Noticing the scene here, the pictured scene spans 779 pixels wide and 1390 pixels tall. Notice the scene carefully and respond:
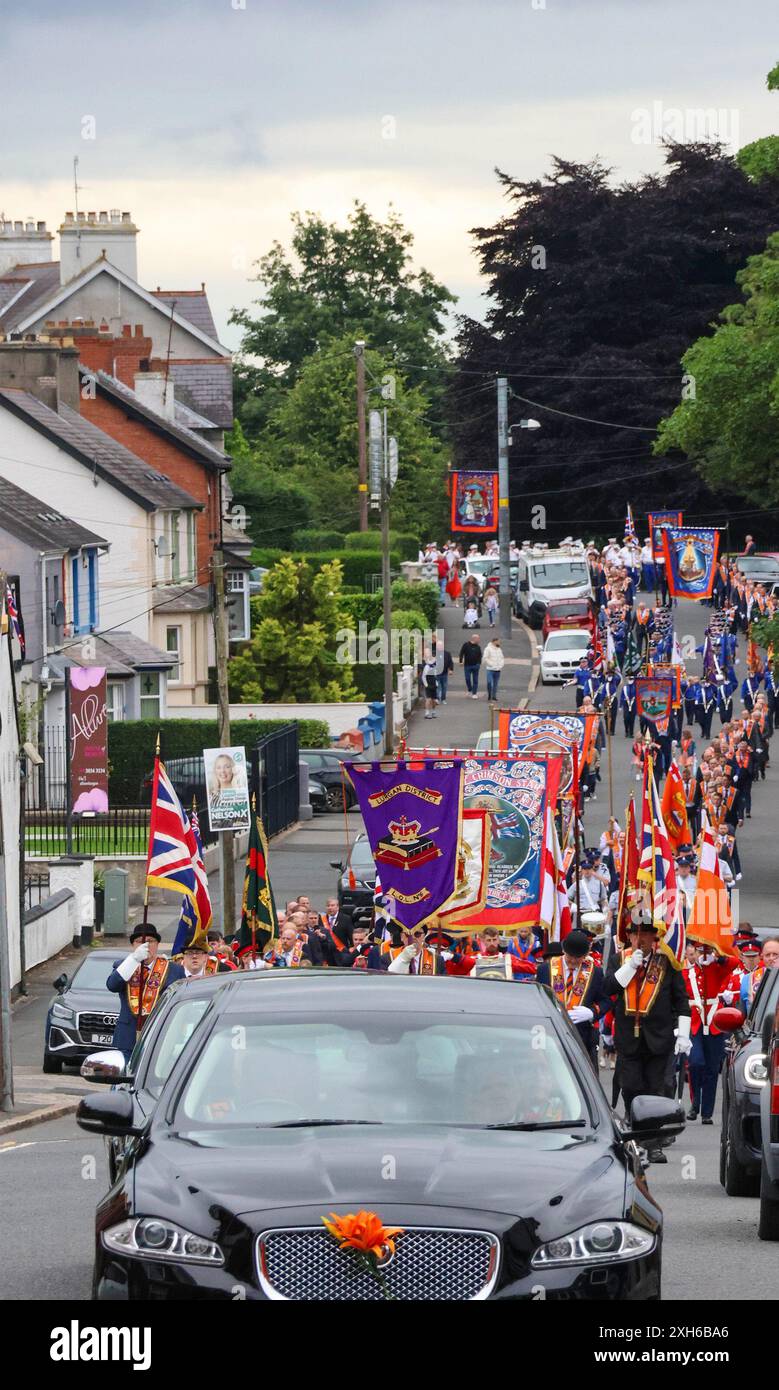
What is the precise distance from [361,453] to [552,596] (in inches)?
882

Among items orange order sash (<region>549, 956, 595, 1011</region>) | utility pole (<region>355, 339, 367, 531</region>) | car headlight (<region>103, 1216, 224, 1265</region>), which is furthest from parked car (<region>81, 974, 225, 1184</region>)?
utility pole (<region>355, 339, 367, 531</region>)

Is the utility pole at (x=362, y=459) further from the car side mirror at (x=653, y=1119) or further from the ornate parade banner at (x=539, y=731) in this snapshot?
the car side mirror at (x=653, y=1119)

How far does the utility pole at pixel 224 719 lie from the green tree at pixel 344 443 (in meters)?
55.9

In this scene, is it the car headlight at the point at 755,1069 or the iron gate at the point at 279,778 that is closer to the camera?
the car headlight at the point at 755,1069

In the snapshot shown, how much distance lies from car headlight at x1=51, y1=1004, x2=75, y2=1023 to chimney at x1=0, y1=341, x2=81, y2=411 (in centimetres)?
3535

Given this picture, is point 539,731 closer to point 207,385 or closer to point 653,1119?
point 653,1119

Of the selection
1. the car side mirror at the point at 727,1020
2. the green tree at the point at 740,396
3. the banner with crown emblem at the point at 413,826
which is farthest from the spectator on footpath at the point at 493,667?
the car side mirror at the point at 727,1020

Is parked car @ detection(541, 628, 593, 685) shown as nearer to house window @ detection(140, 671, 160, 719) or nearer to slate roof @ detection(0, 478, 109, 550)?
house window @ detection(140, 671, 160, 719)

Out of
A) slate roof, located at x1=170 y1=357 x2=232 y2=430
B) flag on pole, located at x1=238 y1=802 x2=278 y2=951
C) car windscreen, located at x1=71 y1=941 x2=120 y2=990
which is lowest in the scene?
car windscreen, located at x1=71 y1=941 x2=120 y2=990

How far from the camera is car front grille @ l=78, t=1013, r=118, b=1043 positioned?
2402 cm

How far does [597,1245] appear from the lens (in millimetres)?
6621

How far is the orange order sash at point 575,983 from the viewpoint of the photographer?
1541cm
